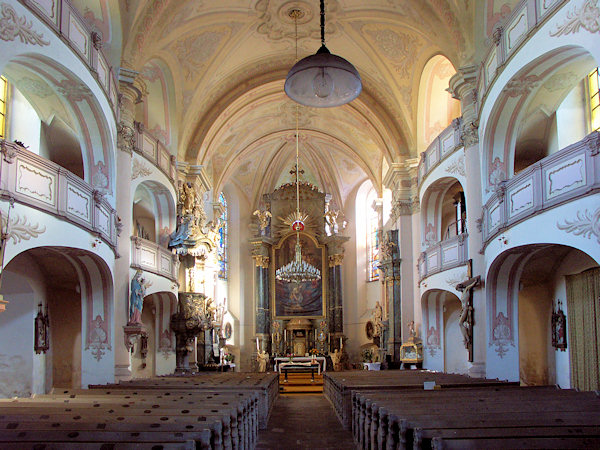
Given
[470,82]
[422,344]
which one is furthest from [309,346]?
[470,82]

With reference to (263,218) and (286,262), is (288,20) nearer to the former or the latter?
(263,218)

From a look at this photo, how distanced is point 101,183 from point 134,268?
8.54 ft

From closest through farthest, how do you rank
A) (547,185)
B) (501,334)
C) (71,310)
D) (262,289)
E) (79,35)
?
(547,185) → (79,35) → (501,334) → (71,310) → (262,289)

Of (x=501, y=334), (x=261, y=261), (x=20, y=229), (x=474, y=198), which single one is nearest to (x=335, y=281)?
(x=261, y=261)

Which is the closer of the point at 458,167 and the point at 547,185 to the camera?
the point at 547,185

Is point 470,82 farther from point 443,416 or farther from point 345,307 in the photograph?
point 345,307

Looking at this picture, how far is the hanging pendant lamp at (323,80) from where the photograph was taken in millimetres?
11344

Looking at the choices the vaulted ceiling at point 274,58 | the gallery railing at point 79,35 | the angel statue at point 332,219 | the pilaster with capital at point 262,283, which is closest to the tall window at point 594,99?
the vaulted ceiling at point 274,58

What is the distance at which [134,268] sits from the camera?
1469cm

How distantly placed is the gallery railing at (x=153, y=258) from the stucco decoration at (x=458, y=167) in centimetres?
794

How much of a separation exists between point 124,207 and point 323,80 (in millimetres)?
5477

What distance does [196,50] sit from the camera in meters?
18.1

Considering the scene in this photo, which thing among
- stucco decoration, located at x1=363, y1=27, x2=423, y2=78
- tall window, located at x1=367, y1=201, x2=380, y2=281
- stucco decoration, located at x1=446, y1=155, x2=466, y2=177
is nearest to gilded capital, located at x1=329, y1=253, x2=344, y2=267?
tall window, located at x1=367, y1=201, x2=380, y2=281

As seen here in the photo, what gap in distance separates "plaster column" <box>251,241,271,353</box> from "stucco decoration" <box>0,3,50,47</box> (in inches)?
788
